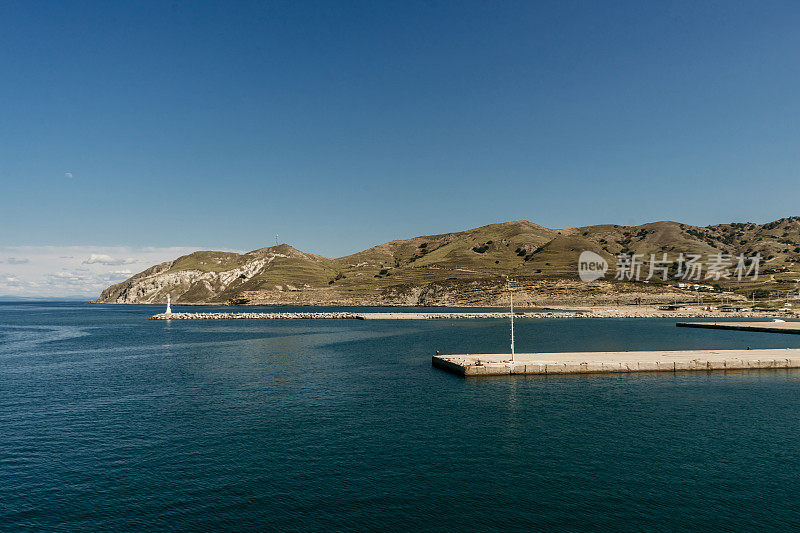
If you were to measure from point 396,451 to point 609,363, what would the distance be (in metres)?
44.0

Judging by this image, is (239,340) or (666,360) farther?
(239,340)

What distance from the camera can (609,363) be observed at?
67.4 metres

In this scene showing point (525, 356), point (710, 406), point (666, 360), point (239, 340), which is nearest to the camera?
point (710, 406)

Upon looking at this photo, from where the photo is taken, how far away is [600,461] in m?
32.6

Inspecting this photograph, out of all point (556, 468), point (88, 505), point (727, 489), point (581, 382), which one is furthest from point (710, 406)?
point (88, 505)

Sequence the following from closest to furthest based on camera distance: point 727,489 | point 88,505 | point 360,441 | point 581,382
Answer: point 88,505 → point 727,489 → point 360,441 → point 581,382

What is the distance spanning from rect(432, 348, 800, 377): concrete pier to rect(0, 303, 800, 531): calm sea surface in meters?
2.71

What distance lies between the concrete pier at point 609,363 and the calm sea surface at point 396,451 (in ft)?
8.90

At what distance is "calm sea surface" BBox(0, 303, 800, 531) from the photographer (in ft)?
83.7

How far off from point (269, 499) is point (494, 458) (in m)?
15.3

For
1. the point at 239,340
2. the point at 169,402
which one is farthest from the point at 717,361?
the point at 239,340

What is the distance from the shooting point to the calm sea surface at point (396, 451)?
25.5 metres

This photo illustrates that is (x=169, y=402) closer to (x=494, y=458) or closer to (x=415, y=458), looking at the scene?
(x=415, y=458)

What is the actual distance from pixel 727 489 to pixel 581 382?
104ft
